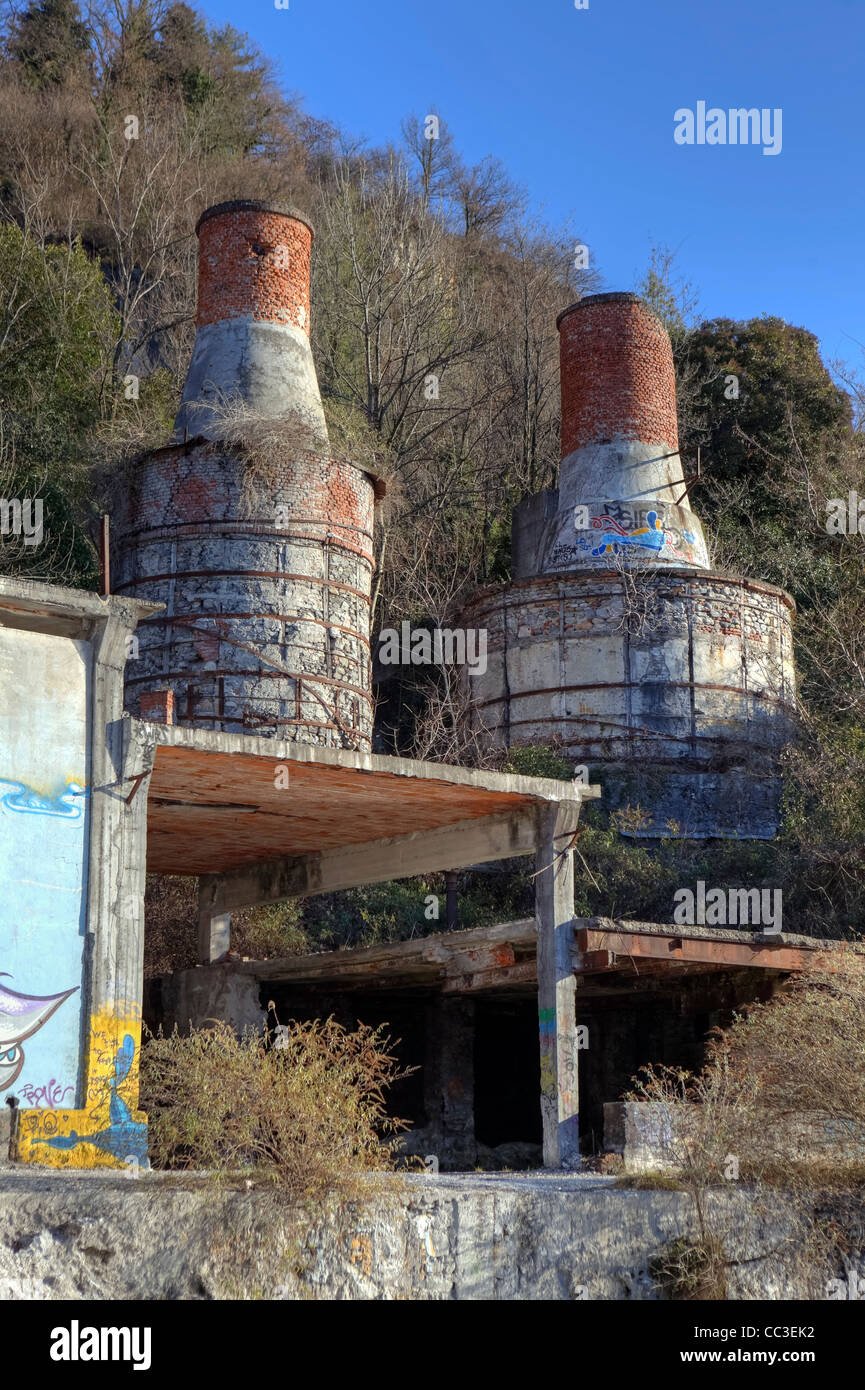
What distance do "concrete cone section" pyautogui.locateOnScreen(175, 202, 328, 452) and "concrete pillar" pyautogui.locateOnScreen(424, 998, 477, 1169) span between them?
883 cm

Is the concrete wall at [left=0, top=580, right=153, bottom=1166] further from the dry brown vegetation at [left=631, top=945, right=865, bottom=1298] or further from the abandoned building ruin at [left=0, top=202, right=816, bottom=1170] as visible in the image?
the dry brown vegetation at [left=631, top=945, right=865, bottom=1298]

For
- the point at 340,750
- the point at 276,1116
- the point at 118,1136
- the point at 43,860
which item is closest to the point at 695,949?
the point at 340,750

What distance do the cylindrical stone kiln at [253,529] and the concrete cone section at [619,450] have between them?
4.21 meters

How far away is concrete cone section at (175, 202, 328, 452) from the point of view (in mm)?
22438

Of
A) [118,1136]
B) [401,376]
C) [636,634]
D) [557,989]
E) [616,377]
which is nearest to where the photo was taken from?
[118,1136]

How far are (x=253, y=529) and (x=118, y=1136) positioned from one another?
1204 centimetres

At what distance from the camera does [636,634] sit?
23.7 meters

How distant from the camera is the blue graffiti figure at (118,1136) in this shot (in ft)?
34.7

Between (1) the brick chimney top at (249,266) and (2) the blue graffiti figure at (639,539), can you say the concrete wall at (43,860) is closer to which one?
(1) the brick chimney top at (249,266)

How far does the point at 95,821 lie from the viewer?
1166 centimetres

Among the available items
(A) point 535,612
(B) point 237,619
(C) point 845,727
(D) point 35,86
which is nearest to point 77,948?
(B) point 237,619

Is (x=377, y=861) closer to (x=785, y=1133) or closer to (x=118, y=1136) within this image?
(x=118, y=1136)

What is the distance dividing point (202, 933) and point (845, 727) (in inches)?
469

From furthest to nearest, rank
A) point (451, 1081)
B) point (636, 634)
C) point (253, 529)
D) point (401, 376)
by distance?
point (401, 376)
point (636, 634)
point (253, 529)
point (451, 1081)
